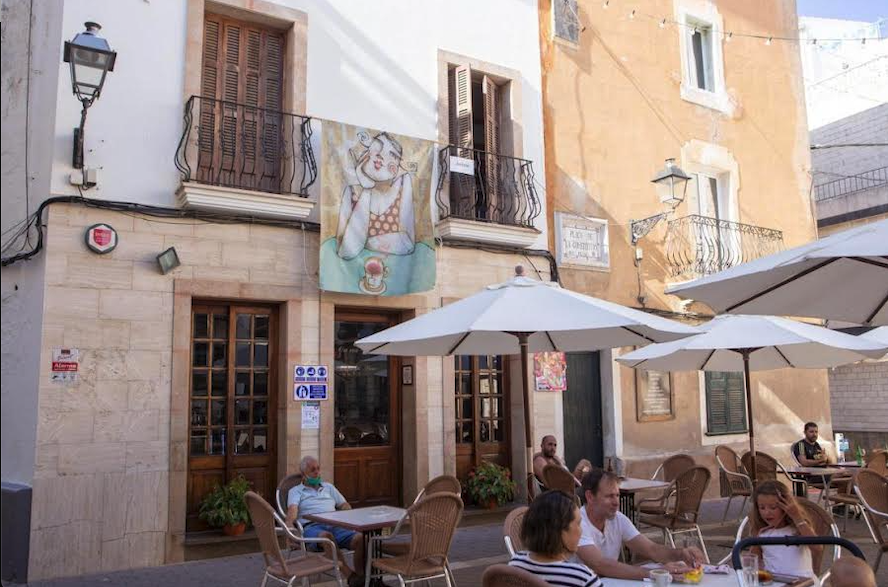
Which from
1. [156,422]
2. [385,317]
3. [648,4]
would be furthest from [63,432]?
[648,4]

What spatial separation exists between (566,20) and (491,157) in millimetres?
2722

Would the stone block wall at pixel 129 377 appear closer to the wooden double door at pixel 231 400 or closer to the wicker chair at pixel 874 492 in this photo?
the wooden double door at pixel 231 400

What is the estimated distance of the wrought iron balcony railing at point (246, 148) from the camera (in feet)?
26.4

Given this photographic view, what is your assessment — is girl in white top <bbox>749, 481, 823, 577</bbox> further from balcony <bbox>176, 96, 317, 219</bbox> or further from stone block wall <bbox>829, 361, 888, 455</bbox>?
stone block wall <bbox>829, 361, 888, 455</bbox>

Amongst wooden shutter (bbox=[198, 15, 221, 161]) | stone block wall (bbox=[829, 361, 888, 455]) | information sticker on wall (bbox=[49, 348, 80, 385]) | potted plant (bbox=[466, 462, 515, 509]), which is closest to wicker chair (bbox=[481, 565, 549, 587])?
information sticker on wall (bbox=[49, 348, 80, 385])

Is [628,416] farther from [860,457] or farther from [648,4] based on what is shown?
[648,4]

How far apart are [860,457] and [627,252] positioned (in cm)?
408

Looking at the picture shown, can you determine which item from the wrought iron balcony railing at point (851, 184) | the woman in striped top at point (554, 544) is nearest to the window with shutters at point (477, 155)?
the woman in striped top at point (554, 544)

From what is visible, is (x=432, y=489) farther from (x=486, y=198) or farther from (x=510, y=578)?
(x=486, y=198)

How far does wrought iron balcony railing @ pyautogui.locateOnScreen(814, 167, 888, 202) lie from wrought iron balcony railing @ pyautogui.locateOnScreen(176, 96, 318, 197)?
14.1m

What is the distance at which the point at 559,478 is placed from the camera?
7.30 meters

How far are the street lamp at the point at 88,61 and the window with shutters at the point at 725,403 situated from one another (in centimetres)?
948

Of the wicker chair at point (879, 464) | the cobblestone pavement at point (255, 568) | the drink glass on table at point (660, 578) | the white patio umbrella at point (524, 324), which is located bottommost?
the cobblestone pavement at point (255, 568)

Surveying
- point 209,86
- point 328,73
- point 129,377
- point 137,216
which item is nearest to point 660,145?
point 328,73
